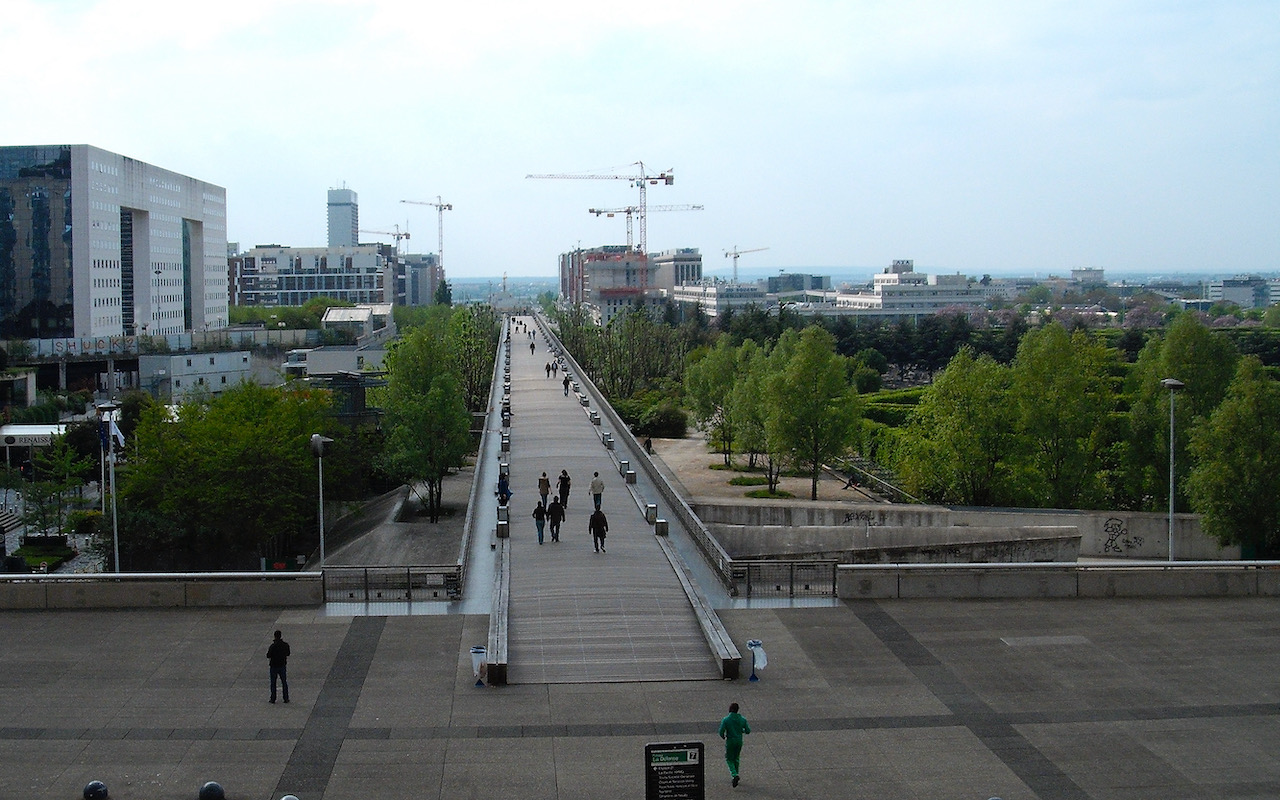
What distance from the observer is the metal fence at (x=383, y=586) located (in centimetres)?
1962

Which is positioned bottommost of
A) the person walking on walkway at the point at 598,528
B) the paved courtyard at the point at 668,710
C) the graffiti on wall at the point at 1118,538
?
the graffiti on wall at the point at 1118,538

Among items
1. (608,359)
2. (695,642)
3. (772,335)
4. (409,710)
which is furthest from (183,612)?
(772,335)

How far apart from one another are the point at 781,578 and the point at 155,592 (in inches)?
392

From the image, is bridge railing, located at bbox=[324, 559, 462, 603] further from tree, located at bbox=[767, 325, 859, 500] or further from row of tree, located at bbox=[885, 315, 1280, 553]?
tree, located at bbox=[767, 325, 859, 500]

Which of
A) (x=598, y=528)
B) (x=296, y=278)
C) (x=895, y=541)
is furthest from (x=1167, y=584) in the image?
(x=296, y=278)

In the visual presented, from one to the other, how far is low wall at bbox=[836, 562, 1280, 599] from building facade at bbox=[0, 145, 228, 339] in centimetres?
7856

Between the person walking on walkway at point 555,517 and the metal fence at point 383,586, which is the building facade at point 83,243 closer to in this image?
the person walking on walkway at point 555,517

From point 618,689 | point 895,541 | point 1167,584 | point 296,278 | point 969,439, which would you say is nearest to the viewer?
point 618,689

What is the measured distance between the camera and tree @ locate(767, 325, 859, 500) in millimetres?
43906

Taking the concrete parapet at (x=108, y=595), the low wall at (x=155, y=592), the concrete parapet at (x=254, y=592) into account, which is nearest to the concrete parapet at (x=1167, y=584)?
the concrete parapet at (x=254, y=592)

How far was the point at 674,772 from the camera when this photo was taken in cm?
1173

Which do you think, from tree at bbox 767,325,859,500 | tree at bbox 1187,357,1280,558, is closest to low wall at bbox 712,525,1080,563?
tree at bbox 1187,357,1280,558

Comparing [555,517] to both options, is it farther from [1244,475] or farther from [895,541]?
[1244,475]

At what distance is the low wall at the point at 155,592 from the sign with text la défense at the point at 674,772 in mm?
9213
